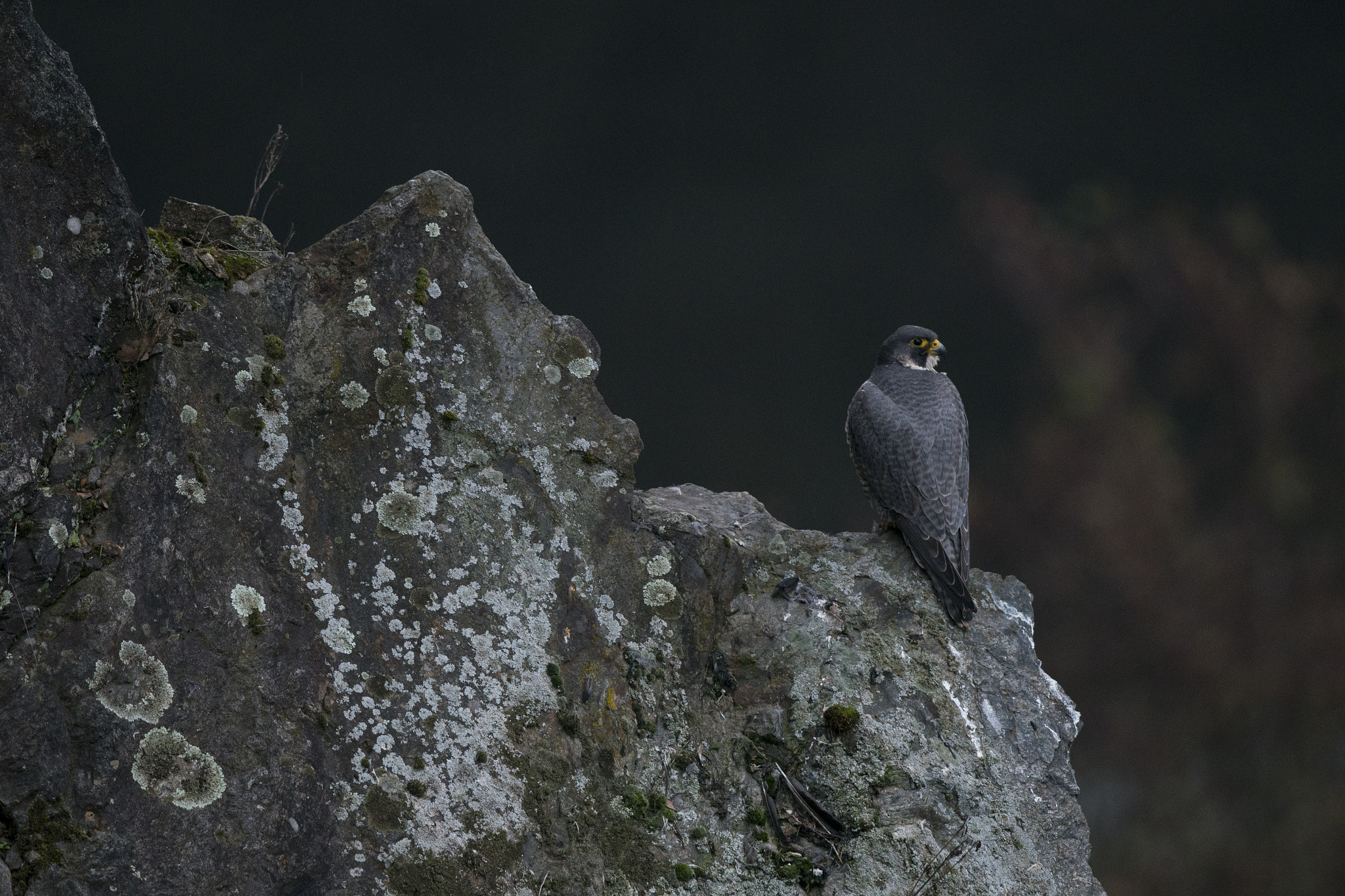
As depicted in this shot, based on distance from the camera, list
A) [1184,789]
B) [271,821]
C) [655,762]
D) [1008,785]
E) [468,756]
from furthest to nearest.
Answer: [1184,789]
[1008,785]
[655,762]
[468,756]
[271,821]

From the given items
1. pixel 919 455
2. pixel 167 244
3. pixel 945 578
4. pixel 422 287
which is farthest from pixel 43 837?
pixel 919 455

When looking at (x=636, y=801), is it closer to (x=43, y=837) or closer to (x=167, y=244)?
(x=43, y=837)

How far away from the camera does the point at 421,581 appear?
2.13 m

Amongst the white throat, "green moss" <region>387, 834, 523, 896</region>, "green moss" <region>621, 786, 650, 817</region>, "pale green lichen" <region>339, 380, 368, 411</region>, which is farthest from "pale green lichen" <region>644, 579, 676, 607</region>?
the white throat

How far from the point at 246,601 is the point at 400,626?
280 mm

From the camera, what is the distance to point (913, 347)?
12.5 ft

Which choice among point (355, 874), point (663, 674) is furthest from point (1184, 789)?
point (355, 874)

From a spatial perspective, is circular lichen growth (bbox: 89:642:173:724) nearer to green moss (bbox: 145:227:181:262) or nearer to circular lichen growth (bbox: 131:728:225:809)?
circular lichen growth (bbox: 131:728:225:809)

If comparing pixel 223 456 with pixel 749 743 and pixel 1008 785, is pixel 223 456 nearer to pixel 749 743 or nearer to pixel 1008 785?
pixel 749 743

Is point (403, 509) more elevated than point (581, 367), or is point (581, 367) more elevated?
point (581, 367)

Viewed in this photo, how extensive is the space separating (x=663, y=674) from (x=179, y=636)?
36.2 inches

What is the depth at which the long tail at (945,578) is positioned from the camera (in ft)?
8.55

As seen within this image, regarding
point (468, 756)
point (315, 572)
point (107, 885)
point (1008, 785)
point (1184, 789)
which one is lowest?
point (1184, 789)

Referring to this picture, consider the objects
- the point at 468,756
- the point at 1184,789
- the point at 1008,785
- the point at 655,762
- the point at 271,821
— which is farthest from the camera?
the point at 1184,789
